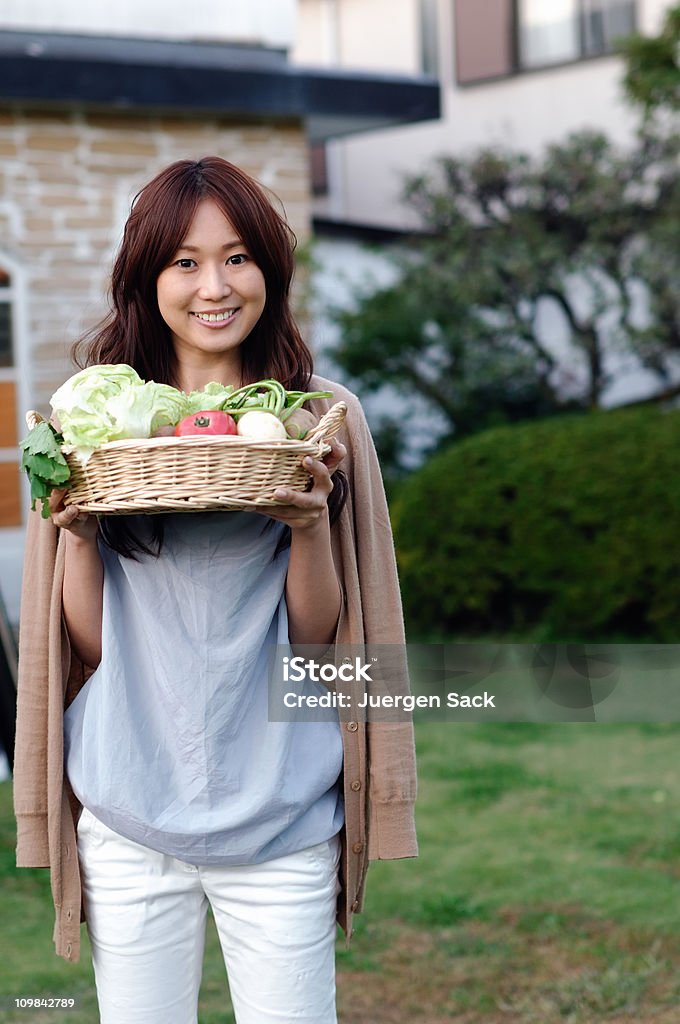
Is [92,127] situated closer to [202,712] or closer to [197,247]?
[197,247]

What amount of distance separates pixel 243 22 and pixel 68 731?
7.95 meters

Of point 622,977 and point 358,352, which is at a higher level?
point 358,352

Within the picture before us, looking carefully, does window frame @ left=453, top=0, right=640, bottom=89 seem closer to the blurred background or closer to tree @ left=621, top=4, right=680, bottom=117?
the blurred background

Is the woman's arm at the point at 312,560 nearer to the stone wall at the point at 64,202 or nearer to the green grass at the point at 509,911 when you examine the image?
the green grass at the point at 509,911

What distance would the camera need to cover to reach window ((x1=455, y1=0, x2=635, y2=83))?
14.4m

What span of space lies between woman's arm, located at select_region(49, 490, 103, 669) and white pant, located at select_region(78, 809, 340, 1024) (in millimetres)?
320

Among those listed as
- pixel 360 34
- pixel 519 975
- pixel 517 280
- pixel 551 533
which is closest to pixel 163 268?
pixel 519 975

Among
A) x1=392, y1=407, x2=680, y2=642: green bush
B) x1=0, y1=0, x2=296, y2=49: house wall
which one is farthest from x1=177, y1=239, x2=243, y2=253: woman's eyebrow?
x1=0, y1=0, x2=296, y2=49: house wall

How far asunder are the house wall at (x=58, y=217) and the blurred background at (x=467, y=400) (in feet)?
0.05

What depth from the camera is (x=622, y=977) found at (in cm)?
399

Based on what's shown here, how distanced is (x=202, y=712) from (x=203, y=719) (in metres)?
0.01

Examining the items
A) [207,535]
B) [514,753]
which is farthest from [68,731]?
[514,753]

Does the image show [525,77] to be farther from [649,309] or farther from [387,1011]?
[387,1011]

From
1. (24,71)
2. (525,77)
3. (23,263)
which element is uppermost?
(525,77)
